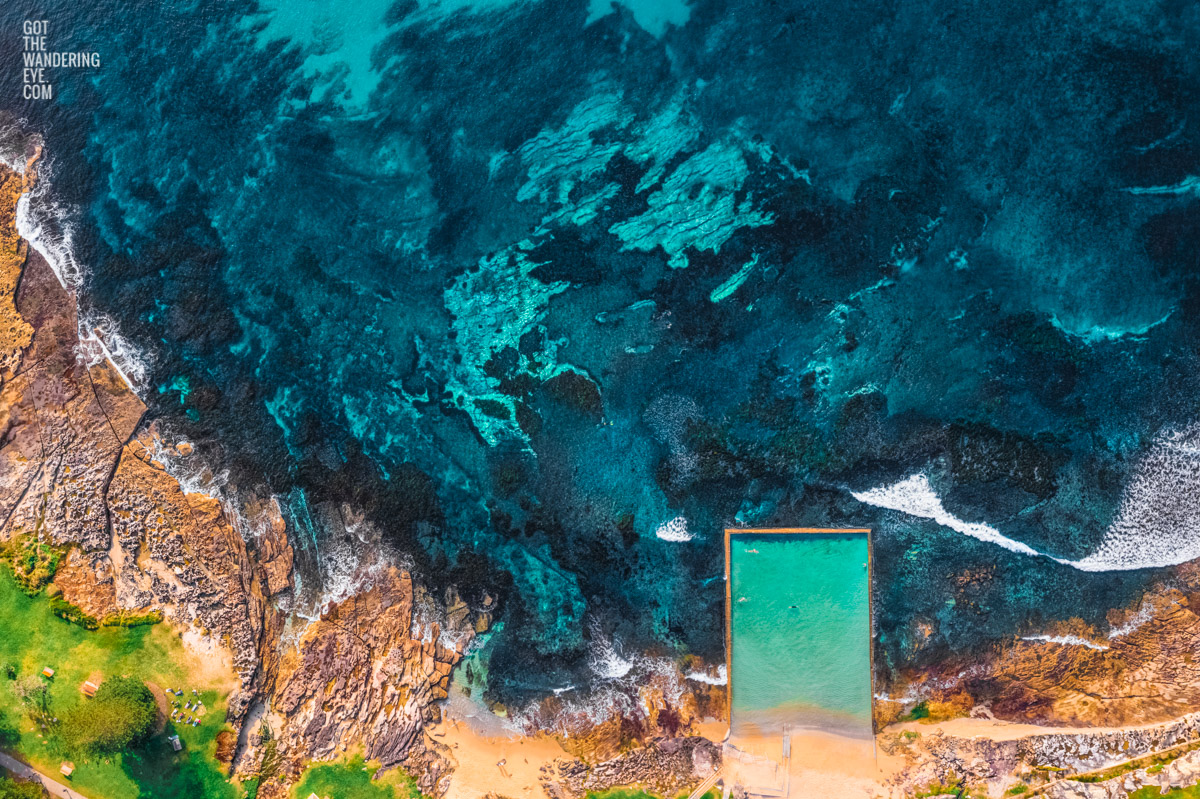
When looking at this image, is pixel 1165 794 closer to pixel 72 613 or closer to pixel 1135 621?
pixel 1135 621

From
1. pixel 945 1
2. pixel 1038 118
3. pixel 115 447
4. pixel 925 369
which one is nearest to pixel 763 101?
pixel 945 1

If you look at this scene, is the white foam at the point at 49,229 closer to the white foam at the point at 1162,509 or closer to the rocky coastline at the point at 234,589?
the rocky coastline at the point at 234,589

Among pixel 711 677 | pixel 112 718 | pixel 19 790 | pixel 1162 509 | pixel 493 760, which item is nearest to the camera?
pixel 112 718

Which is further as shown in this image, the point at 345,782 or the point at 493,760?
the point at 493,760

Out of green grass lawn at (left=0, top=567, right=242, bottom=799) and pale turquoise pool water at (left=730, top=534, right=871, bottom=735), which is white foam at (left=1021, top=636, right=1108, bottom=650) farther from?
green grass lawn at (left=0, top=567, right=242, bottom=799)

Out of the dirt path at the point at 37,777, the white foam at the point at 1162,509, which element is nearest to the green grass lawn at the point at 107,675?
the dirt path at the point at 37,777

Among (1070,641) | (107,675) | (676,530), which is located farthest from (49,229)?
(1070,641)
